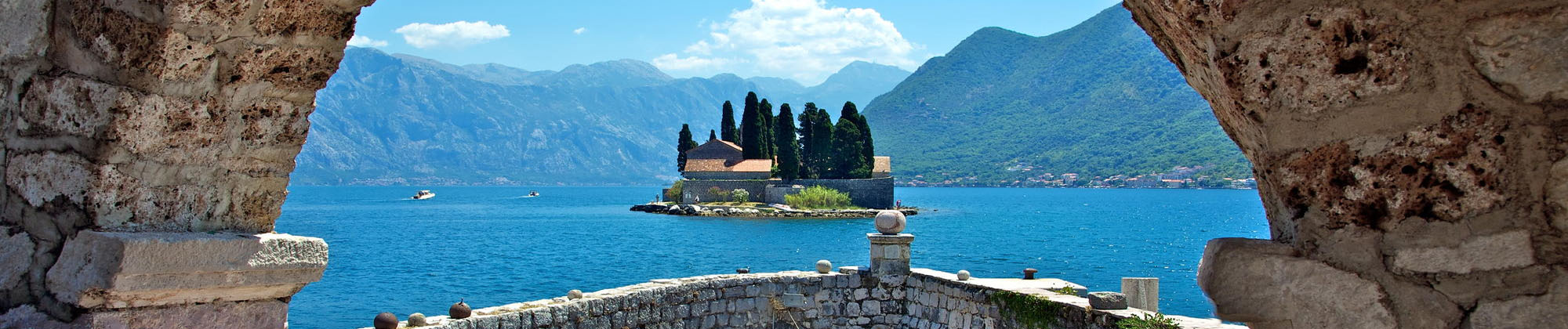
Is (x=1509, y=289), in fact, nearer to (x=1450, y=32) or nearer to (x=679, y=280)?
(x=1450, y=32)

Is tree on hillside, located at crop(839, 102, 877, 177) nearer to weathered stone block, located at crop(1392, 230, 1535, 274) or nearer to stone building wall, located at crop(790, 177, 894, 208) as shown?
stone building wall, located at crop(790, 177, 894, 208)

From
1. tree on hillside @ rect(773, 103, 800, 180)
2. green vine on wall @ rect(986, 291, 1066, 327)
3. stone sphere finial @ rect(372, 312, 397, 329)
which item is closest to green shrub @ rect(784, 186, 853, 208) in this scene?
tree on hillside @ rect(773, 103, 800, 180)

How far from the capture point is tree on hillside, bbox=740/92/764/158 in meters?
75.2

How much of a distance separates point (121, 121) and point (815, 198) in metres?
67.7

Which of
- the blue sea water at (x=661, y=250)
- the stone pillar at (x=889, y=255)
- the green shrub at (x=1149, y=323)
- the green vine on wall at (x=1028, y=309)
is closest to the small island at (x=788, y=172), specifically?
the blue sea water at (x=661, y=250)

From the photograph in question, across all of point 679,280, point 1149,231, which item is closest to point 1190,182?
point 1149,231

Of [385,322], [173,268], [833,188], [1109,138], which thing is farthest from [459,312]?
[1109,138]

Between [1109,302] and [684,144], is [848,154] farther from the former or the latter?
[1109,302]

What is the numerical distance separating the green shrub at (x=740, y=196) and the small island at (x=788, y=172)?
0.05 m

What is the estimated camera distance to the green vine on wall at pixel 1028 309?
10.2 metres

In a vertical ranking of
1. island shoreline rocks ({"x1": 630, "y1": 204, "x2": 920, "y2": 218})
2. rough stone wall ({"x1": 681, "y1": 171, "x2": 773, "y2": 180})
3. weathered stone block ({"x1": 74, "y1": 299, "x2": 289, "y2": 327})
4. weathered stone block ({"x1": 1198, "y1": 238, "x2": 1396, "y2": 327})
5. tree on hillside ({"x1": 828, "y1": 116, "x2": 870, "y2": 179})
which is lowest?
island shoreline rocks ({"x1": 630, "y1": 204, "x2": 920, "y2": 218})

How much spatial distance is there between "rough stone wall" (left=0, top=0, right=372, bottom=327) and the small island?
212 feet

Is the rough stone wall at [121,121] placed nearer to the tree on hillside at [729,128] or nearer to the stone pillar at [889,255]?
the stone pillar at [889,255]

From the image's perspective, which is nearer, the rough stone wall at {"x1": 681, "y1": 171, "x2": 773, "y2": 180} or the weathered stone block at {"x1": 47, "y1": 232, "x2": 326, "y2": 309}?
the weathered stone block at {"x1": 47, "y1": 232, "x2": 326, "y2": 309}
